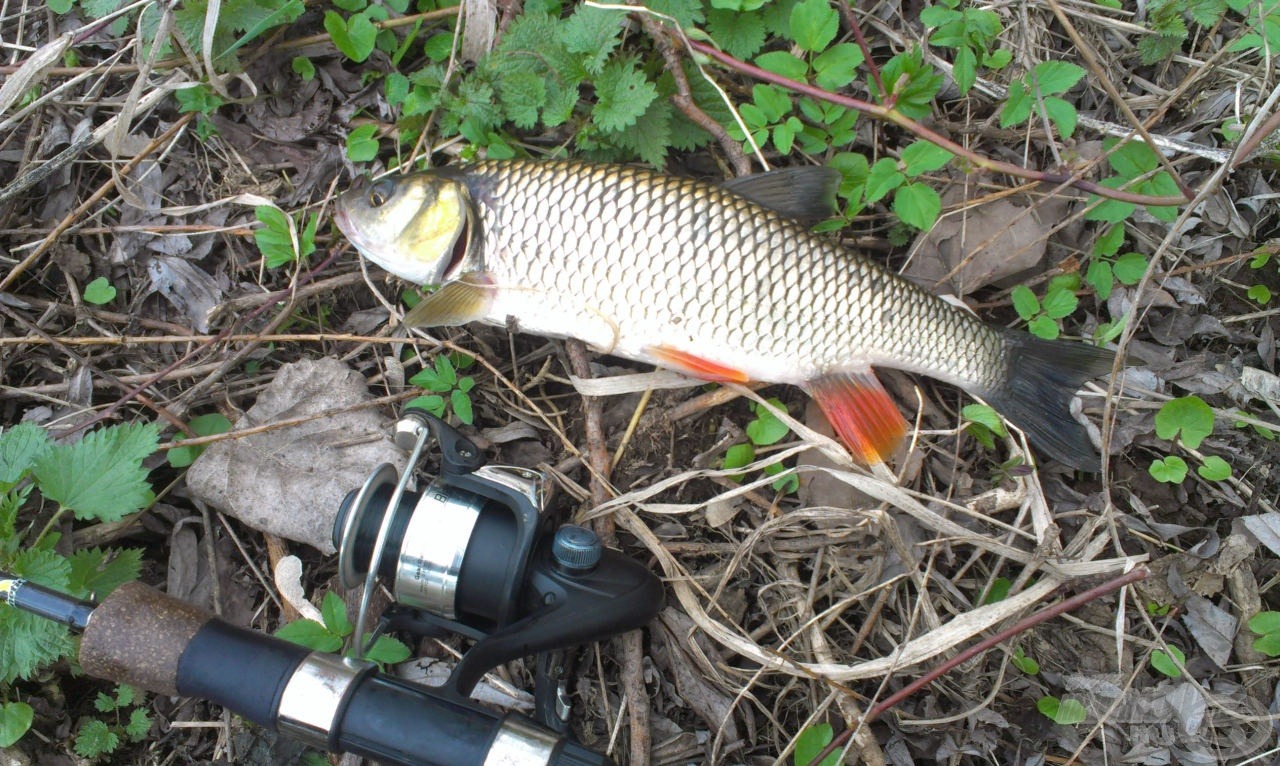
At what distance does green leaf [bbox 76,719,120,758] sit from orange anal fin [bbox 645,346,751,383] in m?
2.06

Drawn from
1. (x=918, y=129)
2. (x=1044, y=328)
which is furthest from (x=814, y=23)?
(x=1044, y=328)

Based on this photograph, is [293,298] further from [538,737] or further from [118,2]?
[538,737]

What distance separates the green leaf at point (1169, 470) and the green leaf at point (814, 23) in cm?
172

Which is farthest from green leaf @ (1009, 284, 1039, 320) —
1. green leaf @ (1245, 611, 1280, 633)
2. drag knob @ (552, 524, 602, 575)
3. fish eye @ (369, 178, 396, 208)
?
fish eye @ (369, 178, 396, 208)

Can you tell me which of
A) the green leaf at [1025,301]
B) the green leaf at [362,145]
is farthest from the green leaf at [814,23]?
the green leaf at [362,145]

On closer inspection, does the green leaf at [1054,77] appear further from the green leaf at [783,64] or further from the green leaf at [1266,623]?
the green leaf at [1266,623]

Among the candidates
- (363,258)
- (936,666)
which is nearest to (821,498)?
(936,666)

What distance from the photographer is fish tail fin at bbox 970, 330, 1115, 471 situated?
2463 mm

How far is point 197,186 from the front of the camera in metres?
2.98

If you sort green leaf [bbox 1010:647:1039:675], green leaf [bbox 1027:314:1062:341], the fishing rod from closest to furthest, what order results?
the fishing rod → green leaf [bbox 1010:647:1039:675] → green leaf [bbox 1027:314:1062:341]

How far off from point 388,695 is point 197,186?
209cm

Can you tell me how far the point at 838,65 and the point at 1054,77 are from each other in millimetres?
675

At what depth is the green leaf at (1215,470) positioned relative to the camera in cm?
251

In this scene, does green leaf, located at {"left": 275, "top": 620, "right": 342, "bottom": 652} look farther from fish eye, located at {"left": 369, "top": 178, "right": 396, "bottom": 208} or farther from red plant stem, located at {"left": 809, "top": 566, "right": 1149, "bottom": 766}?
red plant stem, located at {"left": 809, "top": 566, "right": 1149, "bottom": 766}
